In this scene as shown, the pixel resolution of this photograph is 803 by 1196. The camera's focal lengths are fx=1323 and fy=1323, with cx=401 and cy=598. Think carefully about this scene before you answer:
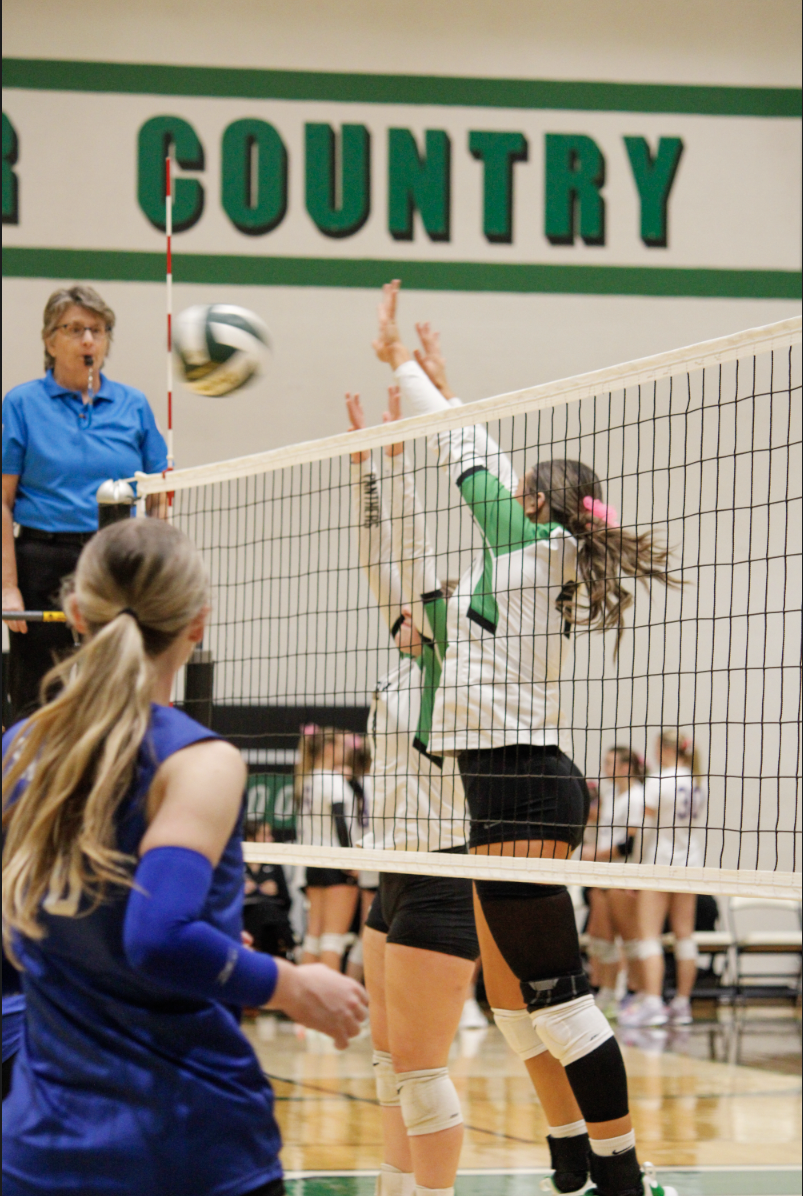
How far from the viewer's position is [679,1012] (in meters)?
8.73

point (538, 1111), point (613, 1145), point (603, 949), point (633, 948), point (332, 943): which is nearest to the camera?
point (613, 1145)

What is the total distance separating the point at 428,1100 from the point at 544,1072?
1.14 feet

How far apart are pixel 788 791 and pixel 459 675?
679 centimetres

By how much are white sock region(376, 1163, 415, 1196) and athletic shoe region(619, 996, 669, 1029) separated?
5.14 metres

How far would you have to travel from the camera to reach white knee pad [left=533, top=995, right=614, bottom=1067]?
307cm

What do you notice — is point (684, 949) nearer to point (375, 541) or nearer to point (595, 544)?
point (375, 541)

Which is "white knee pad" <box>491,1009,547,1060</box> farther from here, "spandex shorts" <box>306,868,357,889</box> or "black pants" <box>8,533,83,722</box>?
"spandex shorts" <box>306,868,357,889</box>

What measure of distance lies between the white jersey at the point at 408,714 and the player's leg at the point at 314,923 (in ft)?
16.1

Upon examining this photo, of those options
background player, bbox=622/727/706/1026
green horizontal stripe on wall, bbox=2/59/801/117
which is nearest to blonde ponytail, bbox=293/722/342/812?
background player, bbox=622/727/706/1026

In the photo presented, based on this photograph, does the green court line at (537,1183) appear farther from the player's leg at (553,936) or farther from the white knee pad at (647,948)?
the white knee pad at (647,948)

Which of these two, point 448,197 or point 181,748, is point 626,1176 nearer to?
point 181,748

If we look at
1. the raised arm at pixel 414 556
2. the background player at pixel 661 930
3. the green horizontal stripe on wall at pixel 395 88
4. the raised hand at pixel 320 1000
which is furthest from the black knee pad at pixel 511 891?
the green horizontal stripe on wall at pixel 395 88

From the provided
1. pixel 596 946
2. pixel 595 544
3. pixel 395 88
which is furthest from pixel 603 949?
pixel 395 88

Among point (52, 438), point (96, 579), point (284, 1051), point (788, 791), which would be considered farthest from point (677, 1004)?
point (96, 579)
